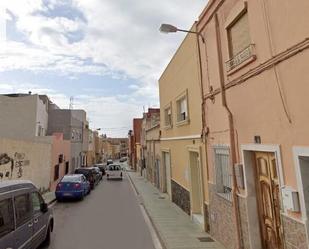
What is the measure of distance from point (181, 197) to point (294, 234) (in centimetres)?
885

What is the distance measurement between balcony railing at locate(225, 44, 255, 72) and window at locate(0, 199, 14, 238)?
6022mm

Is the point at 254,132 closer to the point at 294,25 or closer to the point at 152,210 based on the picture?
the point at 294,25

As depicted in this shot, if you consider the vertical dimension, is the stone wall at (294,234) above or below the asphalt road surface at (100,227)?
above

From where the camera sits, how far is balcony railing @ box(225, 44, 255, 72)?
579 cm

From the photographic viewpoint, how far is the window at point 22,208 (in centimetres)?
634

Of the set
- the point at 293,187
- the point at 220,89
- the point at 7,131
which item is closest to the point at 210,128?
the point at 220,89

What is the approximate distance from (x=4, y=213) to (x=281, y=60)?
6.16 meters

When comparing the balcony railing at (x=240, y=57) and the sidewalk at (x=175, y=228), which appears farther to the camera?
the sidewalk at (x=175, y=228)

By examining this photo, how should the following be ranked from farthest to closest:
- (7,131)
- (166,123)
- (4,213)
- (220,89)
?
1. (7,131)
2. (166,123)
3. (220,89)
4. (4,213)

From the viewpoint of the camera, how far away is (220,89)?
24.9ft

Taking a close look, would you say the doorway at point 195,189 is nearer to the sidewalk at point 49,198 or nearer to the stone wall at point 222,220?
the stone wall at point 222,220

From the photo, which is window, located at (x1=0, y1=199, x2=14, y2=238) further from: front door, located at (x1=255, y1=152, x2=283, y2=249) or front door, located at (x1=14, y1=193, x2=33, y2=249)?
front door, located at (x1=255, y1=152, x2=283, y2=249)

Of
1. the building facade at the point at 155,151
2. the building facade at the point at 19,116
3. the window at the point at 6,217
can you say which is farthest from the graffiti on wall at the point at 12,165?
the building facade at the point at 19,116

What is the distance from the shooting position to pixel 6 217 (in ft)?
18.9
